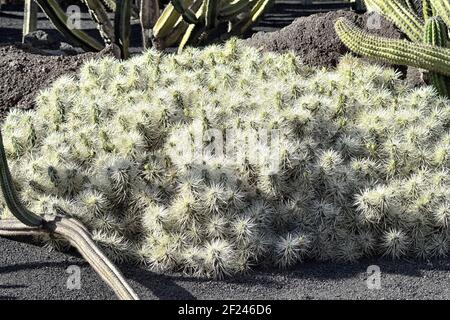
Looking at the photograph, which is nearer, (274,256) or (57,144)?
(274,256)

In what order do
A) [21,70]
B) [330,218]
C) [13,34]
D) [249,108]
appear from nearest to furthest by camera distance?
[330,218], [249,108], [21,70], [13,34]

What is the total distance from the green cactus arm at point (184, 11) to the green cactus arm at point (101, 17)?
0.54 metres

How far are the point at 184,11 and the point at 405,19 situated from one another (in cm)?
152

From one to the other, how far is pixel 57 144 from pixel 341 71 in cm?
157

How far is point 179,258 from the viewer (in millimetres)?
3758

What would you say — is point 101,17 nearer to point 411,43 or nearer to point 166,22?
point 166,22

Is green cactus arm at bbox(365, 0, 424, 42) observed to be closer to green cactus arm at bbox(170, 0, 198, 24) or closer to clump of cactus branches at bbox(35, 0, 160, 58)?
green cactus arm at bbox(170, 0, 198, 24)

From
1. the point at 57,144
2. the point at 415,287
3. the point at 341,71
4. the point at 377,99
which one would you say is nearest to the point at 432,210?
the point at 415,287

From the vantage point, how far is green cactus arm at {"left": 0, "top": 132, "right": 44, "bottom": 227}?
370cm

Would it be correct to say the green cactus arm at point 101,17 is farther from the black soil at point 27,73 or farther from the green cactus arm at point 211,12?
the black soil at point 27,73

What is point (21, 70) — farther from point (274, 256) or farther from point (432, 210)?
point (432, 210)

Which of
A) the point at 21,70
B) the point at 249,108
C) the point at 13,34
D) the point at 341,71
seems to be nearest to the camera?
the point at 249,108

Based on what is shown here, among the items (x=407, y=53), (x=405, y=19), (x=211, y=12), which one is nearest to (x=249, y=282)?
(x=407, y=53)

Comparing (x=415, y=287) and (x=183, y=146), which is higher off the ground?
(x=183, y=146)
